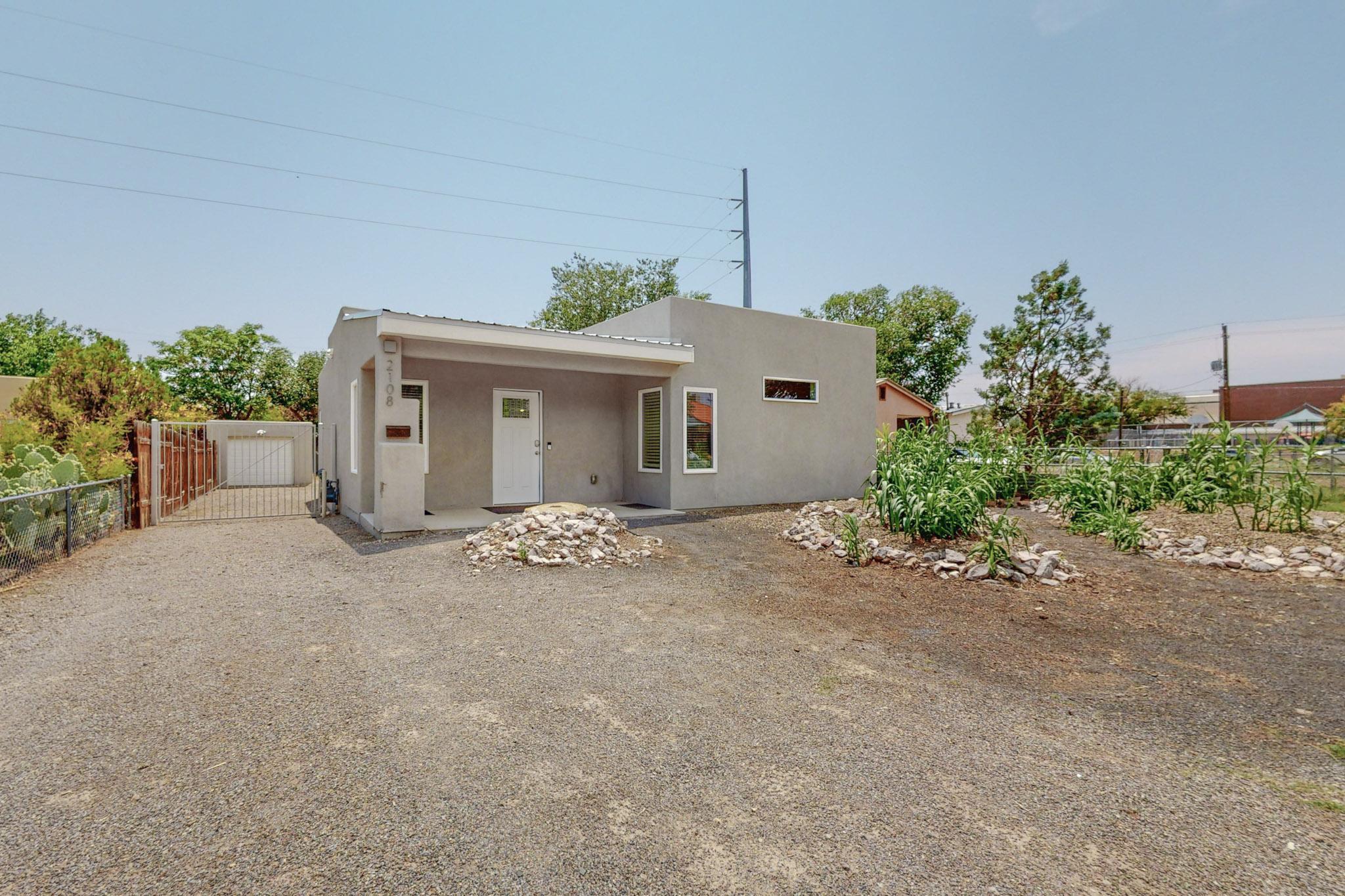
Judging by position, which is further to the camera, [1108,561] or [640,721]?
[1108,561]

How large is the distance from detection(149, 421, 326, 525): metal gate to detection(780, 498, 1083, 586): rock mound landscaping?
29.0ft

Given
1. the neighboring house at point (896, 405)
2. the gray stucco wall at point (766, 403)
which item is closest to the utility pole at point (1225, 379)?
the neighboring house at point (896, 405)

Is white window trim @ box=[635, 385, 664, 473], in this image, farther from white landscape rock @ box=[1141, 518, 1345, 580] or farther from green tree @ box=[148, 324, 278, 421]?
green tree @ box=[148, 324, 278, 421]

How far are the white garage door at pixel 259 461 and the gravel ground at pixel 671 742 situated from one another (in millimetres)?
13718

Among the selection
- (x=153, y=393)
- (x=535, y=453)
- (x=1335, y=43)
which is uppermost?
(x=1335, y=43)

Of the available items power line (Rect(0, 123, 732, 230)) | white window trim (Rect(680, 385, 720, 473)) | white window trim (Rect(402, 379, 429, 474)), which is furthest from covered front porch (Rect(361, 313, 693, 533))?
power line (Rect(0, 123, 732, 230))

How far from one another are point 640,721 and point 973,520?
5.00 metres

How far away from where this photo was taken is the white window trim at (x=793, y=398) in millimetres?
11102

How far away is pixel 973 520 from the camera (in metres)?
6.35

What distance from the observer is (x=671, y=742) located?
2.60 m

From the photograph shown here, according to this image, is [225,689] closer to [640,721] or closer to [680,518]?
[640,721]

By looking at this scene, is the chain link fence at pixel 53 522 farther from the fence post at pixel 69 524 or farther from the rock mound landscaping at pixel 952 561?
the rock mound landscaping at pixel 952 561

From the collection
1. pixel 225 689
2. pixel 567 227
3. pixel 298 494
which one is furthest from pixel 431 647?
pixel 567 227

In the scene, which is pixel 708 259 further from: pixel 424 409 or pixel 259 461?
pixel 259 461
